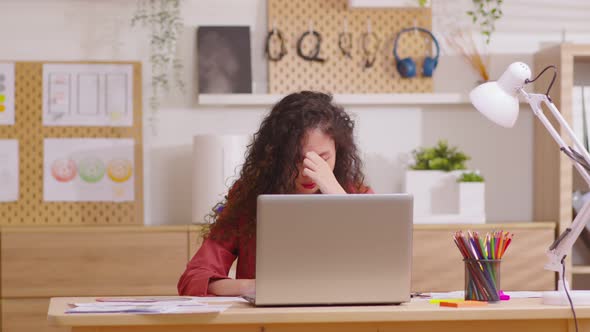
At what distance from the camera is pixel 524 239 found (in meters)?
3.69

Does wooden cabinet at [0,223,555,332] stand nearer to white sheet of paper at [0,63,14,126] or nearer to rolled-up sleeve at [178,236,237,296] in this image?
white sheet of paper at [0,63,14,126]

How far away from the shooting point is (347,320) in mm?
1726

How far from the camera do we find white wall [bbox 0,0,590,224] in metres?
3.93

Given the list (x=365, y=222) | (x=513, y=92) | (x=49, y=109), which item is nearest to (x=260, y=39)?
(x=49, y=109)

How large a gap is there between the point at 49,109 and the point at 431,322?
8.41 feet

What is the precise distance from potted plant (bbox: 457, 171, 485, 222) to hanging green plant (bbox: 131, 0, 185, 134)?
1328mm

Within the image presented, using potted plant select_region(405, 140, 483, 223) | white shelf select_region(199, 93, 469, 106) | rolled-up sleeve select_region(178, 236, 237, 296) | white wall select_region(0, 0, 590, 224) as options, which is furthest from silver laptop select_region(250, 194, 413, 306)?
white wall select_region(0, 0, 590, 224)

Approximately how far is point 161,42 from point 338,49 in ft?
2.63

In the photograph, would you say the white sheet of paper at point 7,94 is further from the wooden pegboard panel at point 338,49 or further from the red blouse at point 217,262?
the red blouse at point 217,262

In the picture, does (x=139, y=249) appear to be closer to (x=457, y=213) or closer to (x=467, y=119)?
(x=457, y=213)

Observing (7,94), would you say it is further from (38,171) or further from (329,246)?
(329,246)

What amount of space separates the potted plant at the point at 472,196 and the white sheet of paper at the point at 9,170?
194cm

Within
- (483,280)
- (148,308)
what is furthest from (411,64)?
(148,308)

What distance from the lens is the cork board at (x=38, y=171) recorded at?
3859 millimetres
